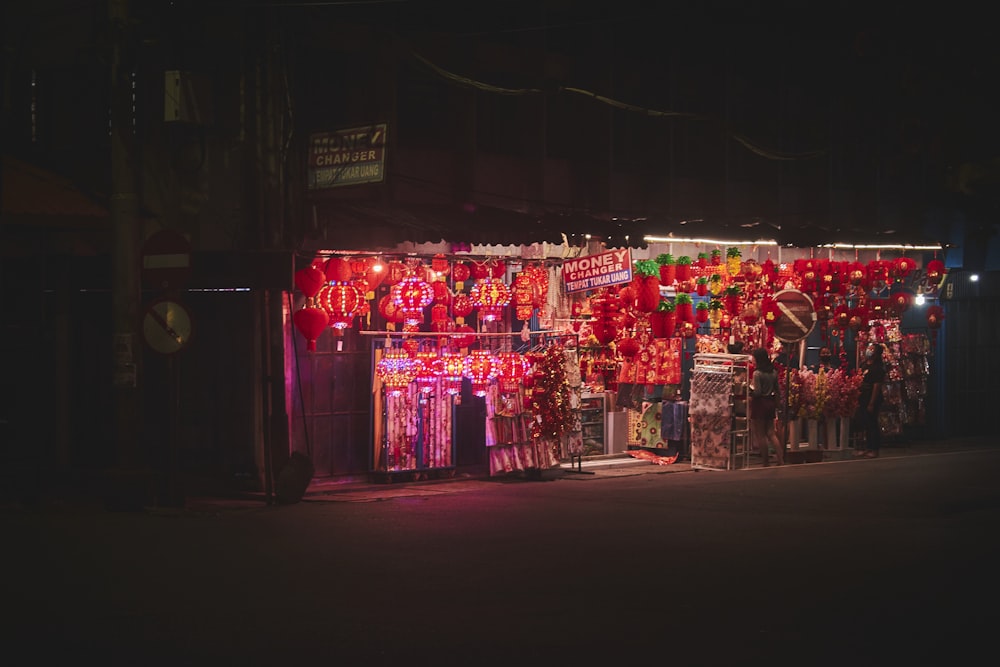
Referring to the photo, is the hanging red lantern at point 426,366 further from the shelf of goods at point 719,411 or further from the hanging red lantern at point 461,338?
the shelf of goods at point 719,411

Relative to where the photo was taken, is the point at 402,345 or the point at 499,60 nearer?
the point at 402,345

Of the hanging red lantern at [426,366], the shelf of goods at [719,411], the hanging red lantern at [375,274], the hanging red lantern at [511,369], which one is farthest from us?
the shelf of goods at [719,411]

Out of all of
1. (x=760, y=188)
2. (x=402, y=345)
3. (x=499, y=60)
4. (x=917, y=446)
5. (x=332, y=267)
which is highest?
(x=499, y=60)

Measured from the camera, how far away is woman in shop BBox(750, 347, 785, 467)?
21219 mm

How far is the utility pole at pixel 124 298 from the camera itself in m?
15.7

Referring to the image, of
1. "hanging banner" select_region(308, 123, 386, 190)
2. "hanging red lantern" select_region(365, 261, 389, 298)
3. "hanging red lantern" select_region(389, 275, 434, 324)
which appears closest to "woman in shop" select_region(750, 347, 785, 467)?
"hanging red lantern" select_region(389, 275, 434, 324)

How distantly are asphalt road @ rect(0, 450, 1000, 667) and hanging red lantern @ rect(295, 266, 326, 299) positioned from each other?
121 inches

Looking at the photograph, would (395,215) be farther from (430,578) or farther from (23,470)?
(430,578)

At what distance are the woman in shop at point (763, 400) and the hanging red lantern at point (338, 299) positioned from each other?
7634mm

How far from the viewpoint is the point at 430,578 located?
446 inches

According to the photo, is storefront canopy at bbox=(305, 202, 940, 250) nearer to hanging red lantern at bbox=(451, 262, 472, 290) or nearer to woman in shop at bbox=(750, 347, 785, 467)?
hanging red lantern at bbox=(451, 262, 472, 290)

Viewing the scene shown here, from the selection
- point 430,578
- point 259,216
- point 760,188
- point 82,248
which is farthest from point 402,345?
point 760,188

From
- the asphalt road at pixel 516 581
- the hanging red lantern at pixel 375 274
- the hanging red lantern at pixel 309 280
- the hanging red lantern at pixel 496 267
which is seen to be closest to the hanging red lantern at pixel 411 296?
the hanging red lantern at pixel 375 274

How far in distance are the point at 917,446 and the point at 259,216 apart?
52.2ft
